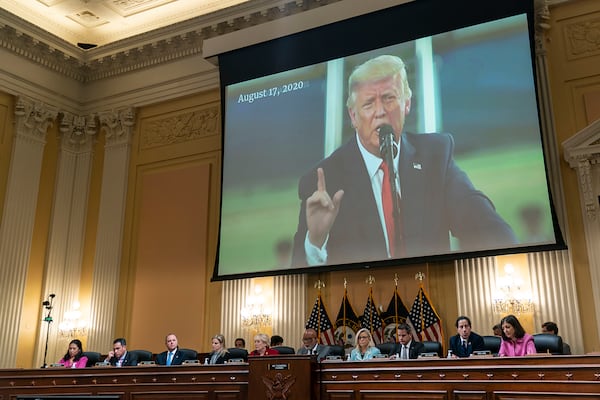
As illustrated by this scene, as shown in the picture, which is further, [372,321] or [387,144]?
[387,144]

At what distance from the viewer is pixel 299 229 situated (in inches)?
353

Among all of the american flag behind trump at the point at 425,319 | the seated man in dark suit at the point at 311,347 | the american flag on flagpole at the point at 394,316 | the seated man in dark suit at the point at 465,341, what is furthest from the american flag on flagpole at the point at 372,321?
the seated man in dark suit at the point at 465,341

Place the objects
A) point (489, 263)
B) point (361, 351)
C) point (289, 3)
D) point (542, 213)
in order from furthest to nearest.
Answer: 1. point (289, 3)
2. point (489, 263)
3. point (542, 213)
4. point (361, 351)

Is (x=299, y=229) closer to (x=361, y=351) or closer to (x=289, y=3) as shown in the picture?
(x=361, y=351)

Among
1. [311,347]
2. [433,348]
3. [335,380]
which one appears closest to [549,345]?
[433,348]

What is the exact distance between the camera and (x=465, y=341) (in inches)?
256

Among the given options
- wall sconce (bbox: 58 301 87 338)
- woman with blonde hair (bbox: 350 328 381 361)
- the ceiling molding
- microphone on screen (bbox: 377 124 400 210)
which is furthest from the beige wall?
wall sconce (bbox: 58 301 87 338)

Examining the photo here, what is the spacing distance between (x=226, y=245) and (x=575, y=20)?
232 inches

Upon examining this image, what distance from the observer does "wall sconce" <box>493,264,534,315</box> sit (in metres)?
7.59

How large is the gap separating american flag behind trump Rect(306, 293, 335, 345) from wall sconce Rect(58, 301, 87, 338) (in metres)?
4.46

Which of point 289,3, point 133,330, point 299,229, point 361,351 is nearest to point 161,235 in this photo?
point 133,330

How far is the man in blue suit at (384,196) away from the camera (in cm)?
779

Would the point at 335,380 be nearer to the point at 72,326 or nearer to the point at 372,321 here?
the point at 372,321

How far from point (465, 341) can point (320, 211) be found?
9.97ft
